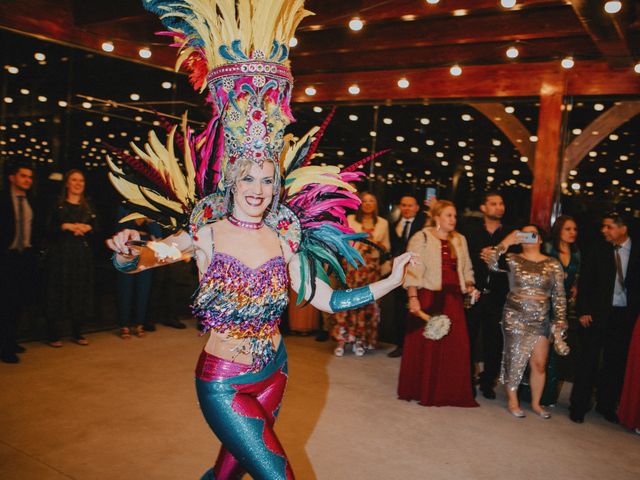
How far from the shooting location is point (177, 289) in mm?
7773

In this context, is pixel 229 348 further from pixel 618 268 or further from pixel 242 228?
pixel 618 268

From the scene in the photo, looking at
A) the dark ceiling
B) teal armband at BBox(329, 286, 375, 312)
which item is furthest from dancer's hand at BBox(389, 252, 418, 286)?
the dark ceiling

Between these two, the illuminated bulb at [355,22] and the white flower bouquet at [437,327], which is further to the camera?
the illuminated bulb at [355,22]

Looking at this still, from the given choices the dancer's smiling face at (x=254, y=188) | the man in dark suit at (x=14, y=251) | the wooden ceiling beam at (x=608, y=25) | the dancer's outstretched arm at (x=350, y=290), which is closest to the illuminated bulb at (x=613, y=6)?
the wooden ceiling beam at (x=608, y=25)

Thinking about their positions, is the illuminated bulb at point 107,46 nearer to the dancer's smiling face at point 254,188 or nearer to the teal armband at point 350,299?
the dancer's smiling face at point 254,188

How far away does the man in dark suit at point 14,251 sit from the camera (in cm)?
468

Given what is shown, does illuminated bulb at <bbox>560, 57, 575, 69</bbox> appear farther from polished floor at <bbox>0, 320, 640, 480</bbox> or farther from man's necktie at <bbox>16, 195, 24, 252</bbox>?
man's necktie at <bbox>16, 195, 24, 252</bbox>

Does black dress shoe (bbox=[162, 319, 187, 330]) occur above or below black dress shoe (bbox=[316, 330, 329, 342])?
below

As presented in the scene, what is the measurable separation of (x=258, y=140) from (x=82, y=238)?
376cm

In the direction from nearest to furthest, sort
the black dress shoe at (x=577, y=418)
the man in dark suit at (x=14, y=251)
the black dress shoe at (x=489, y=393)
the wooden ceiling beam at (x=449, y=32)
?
the black dress shoe at (x=577, y=418)
the man in dark suit at (x=14, y=251)
the black dress shoe at (x=489, y=393)
the wooden ceiling beam at (x=449, y=32)

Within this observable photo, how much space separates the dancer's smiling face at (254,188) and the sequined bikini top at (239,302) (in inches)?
7.9

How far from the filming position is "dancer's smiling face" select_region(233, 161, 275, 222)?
2111mm

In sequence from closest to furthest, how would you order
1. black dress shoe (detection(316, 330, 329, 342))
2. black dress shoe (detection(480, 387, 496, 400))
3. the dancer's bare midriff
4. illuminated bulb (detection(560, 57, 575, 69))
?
the dancer's bare midriff → black dress shoe (detection(480, 387, 496, 400)) → illuminated bulb (detection(560, 57, 575, 69)) → black dress shoe (detection(316, 330, 329, 342))

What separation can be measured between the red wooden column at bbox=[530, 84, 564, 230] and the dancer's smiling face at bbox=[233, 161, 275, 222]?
15.6 ft
